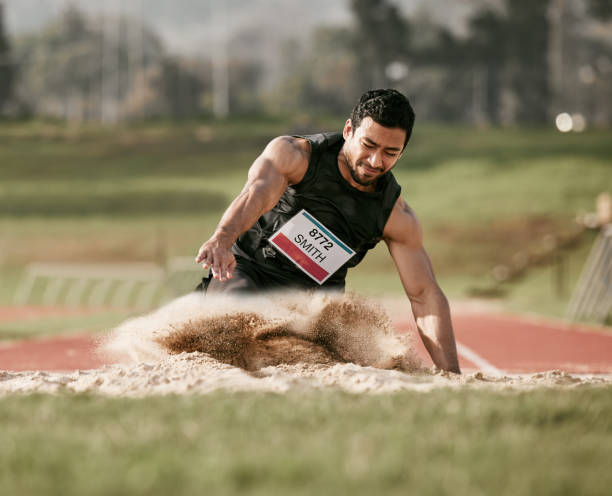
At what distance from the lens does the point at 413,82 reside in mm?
40500

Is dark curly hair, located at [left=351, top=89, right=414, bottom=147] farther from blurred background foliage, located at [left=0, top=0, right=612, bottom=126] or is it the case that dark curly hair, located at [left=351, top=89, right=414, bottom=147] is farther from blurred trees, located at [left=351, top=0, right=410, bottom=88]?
blurred trees, located at [left=351, top=0, right=410, bottom=88]

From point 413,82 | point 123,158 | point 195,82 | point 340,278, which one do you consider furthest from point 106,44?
point 340,278

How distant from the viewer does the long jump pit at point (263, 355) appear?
3230 millimetres

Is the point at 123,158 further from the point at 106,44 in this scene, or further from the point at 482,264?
the point at 482,264

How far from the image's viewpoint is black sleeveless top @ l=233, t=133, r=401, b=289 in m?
4.02

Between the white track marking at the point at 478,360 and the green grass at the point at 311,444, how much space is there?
2771 mm

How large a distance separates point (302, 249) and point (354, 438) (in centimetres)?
193

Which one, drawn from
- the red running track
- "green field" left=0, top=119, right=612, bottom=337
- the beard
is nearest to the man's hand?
the beard

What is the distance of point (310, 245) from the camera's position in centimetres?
404

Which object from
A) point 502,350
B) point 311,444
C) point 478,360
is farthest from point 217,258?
point 502,350

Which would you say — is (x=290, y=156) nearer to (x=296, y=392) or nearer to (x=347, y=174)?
(x=347, y=174)

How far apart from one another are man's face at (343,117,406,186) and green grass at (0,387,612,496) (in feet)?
4.40

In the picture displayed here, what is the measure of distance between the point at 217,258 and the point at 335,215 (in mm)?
834

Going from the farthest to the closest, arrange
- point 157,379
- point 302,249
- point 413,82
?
point 413,82
point 302,249
point 157,379
